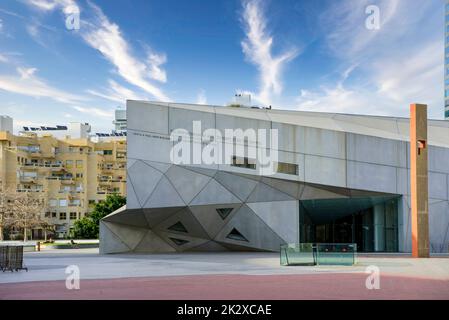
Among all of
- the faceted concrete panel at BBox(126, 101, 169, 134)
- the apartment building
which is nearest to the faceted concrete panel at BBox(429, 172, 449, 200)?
the faceted concrete panel at BBox(126, 101, 169, 134)

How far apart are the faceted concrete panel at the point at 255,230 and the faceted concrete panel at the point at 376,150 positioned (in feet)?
19.7

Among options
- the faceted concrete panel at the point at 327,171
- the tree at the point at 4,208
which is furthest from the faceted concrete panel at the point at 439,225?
the tree at the point at 4,208

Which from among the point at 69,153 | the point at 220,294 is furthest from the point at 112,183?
the point at 220,294

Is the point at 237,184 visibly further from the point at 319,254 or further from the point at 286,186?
the point at 319,254

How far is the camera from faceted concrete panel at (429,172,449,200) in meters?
31.2

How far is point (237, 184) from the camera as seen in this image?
30.2 metres

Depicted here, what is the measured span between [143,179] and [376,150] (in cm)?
1283

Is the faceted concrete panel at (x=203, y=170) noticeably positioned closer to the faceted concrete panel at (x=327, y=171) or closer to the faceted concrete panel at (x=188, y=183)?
the faceted concrete panel at (x=188, y=183)

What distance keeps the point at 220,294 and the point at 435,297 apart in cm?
459

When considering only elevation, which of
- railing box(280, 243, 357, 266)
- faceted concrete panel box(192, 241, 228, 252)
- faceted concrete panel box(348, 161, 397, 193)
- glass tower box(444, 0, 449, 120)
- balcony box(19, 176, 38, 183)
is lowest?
faceted concrete panel box(192, 241, 228, 252)

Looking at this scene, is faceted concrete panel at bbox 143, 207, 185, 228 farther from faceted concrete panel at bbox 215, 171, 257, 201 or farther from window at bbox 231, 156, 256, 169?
window at bbox 231, 156, 256, 169

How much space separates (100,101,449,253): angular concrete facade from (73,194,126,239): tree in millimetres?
32489

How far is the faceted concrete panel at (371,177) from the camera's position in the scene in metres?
30.5
